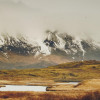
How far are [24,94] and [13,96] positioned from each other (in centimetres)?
109

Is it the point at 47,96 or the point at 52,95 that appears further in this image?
the point at 52,95

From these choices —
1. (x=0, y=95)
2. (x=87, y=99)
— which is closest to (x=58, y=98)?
(x=87, y=99)

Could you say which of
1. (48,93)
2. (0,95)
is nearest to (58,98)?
(48,93)

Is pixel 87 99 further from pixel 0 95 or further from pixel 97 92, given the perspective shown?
pixel 0 95

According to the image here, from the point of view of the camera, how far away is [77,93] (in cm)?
2580

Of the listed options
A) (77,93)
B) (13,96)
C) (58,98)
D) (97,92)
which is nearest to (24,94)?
(13,96)

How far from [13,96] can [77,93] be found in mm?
5890

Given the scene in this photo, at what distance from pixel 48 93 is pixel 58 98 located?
41.9 inches

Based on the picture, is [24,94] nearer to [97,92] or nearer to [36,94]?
[36,94]

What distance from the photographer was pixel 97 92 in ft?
83.5

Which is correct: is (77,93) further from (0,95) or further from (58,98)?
(0,95)

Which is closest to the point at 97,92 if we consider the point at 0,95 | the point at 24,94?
the point at 24,94

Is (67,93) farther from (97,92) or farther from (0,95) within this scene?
(0,95)

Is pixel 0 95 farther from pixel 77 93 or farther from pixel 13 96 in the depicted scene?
pixel 77 93
